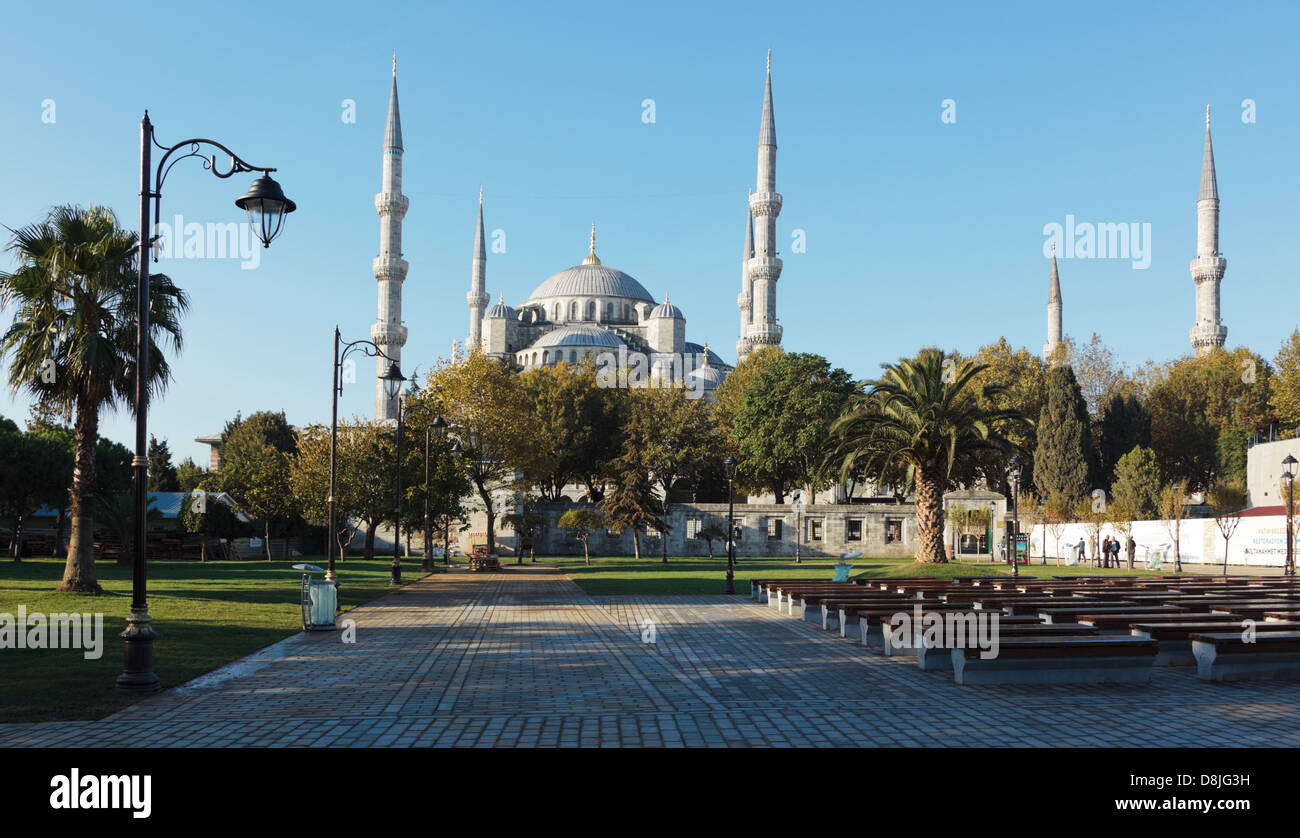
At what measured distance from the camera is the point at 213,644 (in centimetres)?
1346

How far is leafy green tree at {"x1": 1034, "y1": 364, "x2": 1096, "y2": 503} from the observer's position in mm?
57906

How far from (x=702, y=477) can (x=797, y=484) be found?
251 inches

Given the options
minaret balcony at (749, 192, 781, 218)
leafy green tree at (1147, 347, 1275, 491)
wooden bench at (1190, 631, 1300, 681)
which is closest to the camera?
wooden bench at (1190, 631, 1300, 681)

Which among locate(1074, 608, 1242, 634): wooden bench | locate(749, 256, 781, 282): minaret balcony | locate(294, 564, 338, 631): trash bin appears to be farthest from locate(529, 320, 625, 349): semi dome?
locate(1074, 608, 1242, 634): wooden bench

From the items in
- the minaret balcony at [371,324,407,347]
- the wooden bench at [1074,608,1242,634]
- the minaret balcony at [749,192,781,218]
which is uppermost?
the minaret balcony at [749,192,781,218]

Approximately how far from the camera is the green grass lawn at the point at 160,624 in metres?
9.30

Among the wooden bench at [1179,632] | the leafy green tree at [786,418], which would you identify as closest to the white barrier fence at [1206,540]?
the leafy green tree at [786,418]

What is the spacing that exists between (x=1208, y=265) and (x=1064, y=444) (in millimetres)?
28736

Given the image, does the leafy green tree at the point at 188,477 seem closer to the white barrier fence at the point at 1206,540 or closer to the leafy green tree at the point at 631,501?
the leafy green tree at the point at 631,501

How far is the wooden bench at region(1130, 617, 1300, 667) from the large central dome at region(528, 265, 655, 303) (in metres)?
103

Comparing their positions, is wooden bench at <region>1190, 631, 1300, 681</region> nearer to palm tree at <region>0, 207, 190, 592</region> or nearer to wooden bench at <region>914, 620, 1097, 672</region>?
wooden bench at <region>914, 620, 1097, 672</region>

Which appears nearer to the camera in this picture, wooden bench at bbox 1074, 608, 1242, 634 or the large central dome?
wooden bench at bbox 1074, 608, 1242, 634

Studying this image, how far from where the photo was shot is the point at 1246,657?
1121 centimetres

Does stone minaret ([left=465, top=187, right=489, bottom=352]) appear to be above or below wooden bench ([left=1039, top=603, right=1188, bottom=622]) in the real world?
above
